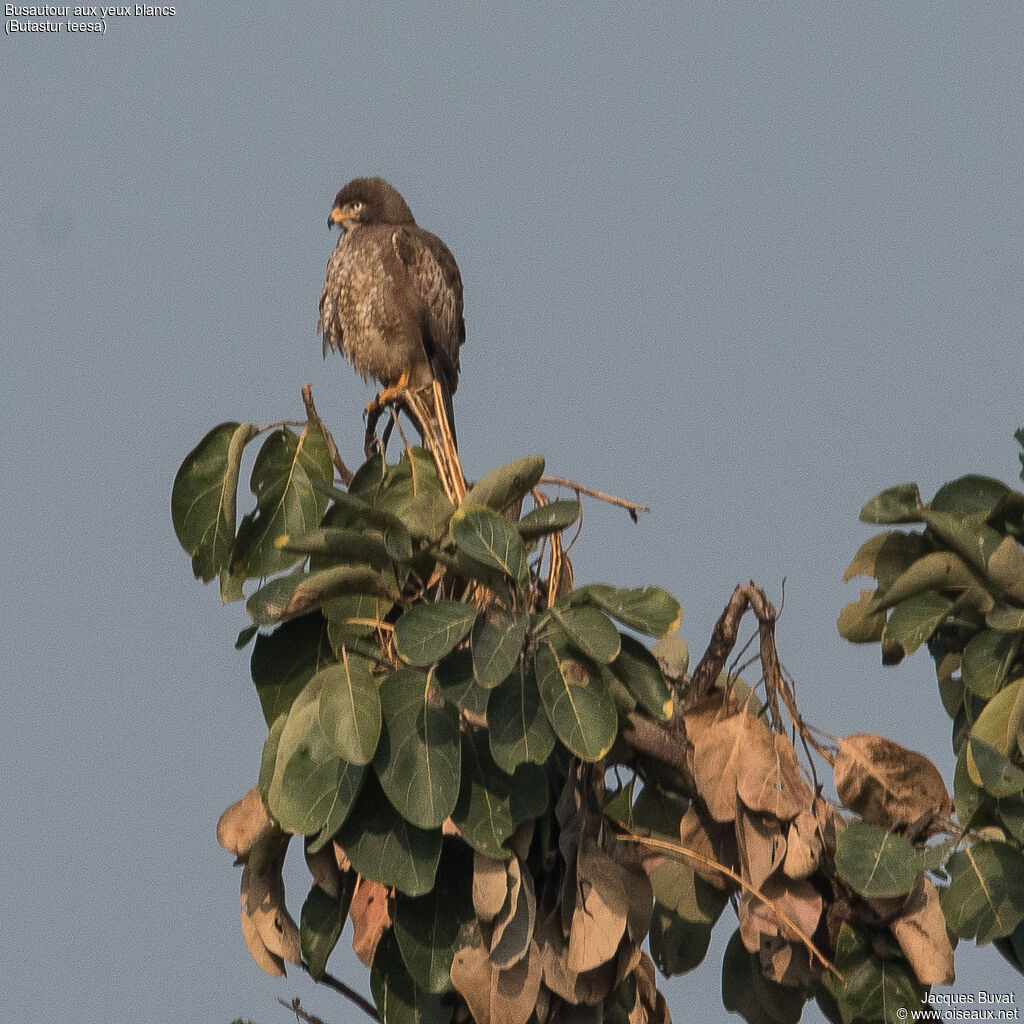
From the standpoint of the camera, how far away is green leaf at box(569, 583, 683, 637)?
3672mm

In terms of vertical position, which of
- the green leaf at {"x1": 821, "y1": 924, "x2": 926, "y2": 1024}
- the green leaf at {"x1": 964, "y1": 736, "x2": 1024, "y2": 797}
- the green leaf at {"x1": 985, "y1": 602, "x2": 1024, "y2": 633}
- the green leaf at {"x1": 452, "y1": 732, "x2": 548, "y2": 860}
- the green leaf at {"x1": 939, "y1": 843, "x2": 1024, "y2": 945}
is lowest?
the green leaf at {"x1": 821, "y1": 924, "x2": 926, "y2": 1024}

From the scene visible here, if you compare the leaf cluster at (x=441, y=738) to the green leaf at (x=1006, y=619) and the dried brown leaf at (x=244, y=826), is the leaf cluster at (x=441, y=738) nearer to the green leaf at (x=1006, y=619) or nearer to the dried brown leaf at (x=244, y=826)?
the dried brown leaf at (x=244, y=826)

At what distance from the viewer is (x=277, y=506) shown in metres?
4.52

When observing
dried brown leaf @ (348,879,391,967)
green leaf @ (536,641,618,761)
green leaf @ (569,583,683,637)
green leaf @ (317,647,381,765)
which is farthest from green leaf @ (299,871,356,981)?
green leaf @ (569,583,683,637)

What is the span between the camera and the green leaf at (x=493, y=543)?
12.1 ft

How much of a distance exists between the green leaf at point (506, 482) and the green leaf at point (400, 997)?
4.38 feet

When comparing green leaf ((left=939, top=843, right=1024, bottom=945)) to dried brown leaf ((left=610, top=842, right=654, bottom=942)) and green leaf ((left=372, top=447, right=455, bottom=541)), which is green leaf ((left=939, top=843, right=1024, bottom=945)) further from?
green leaf ((left=372, top=447, right=455, bottom=541))

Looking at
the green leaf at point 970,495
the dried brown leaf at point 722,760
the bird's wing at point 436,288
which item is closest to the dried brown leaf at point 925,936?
the dried brown leaf at point 722,760

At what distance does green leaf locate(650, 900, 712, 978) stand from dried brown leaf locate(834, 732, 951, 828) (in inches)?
30.4

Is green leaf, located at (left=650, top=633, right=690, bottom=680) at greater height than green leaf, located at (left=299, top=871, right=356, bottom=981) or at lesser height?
greater

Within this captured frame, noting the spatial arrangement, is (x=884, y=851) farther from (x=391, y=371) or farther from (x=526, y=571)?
(x=391, y=371)

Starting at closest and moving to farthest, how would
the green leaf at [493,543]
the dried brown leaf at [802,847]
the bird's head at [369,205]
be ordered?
1. the green leaf at [493,543]
2. the dried brown leaf at [802,847]
3. the bird's head at [369,205]

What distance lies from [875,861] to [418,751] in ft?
4.40

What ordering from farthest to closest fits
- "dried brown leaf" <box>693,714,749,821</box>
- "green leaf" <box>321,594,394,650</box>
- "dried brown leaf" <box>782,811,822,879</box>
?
"dried brown leaf" <box>693,714,749,821</box> < "dried brown leaf" <box>782,811,822,879</box> < "green leaf" <box>321,594,394,650</box>
